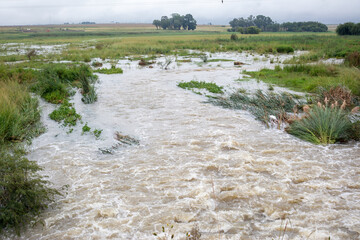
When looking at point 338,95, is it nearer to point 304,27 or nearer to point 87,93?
point 87,93

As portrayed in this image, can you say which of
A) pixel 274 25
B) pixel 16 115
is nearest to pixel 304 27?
pixel 274 25

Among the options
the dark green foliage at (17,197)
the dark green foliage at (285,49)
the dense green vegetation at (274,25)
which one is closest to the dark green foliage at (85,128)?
the dark green foliage at (17,197)

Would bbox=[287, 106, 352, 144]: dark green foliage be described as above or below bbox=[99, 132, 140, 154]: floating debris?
above

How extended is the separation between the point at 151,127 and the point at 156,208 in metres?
4.56

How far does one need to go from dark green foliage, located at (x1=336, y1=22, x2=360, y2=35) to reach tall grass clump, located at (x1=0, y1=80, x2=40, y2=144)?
208 feet

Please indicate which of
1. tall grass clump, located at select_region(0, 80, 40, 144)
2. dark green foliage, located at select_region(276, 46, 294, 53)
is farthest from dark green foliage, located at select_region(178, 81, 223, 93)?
dark green foliage, located at select_region(276, 46, 294, 53)

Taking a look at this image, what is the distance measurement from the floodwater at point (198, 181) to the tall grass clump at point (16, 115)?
0.53 meters

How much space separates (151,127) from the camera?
29.8 feet

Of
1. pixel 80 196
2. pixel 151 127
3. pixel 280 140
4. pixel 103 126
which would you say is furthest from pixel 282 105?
pixel 80 196

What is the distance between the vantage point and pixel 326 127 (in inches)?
289

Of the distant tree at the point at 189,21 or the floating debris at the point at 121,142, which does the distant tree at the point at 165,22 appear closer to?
the distant tree at the point at 189,21

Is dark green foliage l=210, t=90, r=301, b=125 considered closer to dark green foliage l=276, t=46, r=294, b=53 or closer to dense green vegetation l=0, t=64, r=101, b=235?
dense green vegetation l=0, t=64, r=101, b=235

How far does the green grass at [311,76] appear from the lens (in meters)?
11.5

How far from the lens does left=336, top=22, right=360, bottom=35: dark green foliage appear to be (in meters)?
56.3
